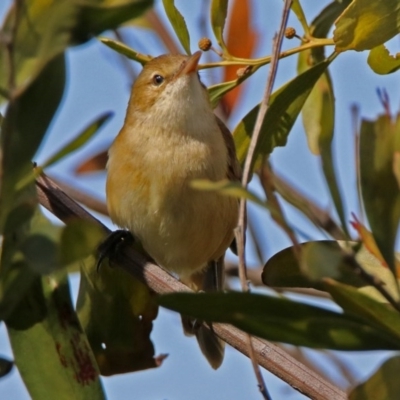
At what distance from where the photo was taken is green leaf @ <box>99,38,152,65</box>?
2611 millimetres

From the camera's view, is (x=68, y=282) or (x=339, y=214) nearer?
(x=339, y=214)

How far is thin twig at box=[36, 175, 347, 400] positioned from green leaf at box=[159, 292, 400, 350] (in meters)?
0.54

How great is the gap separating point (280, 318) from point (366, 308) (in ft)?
0.52

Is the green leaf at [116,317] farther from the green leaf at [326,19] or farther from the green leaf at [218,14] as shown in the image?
the green leaf at [326,19]

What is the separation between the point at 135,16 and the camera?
1.30 meters

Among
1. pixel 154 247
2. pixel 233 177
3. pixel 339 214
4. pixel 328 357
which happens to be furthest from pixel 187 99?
pixel 339 214

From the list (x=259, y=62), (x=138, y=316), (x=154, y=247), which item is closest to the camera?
(x=259, y=62)

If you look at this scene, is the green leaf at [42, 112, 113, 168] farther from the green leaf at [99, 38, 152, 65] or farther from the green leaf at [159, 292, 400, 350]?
the green leaf at [99, 38, 152, 65]

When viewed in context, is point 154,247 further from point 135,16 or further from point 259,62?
point 135,16

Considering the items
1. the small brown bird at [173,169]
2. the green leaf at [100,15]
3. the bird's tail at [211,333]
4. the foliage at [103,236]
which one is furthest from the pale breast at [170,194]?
the green leaf at [100,15]

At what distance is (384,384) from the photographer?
150 cm

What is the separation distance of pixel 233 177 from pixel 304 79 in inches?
44.7

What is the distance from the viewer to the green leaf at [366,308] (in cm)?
145

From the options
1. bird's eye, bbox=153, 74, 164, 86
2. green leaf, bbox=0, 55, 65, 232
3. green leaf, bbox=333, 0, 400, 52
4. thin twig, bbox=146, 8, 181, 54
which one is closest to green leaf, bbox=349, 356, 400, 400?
green leaf, bbox=0, 55, 65, 232
